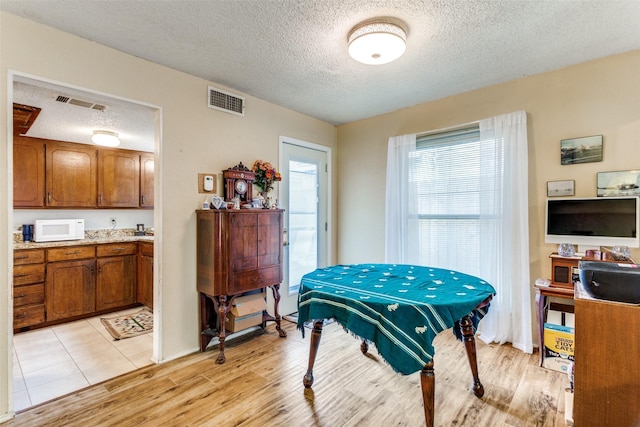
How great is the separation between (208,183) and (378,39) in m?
1.89

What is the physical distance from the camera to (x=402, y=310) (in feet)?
5.13

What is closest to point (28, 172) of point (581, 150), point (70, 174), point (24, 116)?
point (70, 174)

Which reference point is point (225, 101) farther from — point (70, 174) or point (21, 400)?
point (21, 400)

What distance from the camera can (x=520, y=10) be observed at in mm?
1844

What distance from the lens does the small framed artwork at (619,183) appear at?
2.29 meters

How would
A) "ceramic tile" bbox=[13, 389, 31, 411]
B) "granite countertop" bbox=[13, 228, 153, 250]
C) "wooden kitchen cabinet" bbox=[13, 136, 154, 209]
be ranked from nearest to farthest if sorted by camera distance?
"ceramic tile" bbox=[13, 389, 31, 411]
"granite countertop" bbox=[13, 228, 153, 250]
"wooden kitchen cabinet" bbox=[13, 136, 154, 209]

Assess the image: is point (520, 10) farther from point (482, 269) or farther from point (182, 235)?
point (182, 235)

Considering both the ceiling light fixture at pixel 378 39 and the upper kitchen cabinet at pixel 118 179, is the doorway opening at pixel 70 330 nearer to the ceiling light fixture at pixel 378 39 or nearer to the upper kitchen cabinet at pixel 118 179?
the upper kitchen cabinet at pixel 118 179

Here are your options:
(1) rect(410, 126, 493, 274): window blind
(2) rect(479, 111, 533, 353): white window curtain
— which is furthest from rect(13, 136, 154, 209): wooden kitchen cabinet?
(2) rect(479, 111, 533, 353): white window curtain

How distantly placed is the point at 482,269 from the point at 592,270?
1720 mm

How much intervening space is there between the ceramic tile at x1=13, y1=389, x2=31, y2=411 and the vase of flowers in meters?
2.36

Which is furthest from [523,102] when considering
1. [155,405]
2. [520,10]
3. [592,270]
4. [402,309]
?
[155,405]

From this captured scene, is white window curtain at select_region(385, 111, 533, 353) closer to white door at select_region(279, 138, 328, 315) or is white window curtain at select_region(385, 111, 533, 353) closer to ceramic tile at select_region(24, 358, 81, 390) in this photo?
white door at select_region(279, 138, 328, 315)

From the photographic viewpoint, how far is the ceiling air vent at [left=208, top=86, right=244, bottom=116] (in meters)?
2.90
